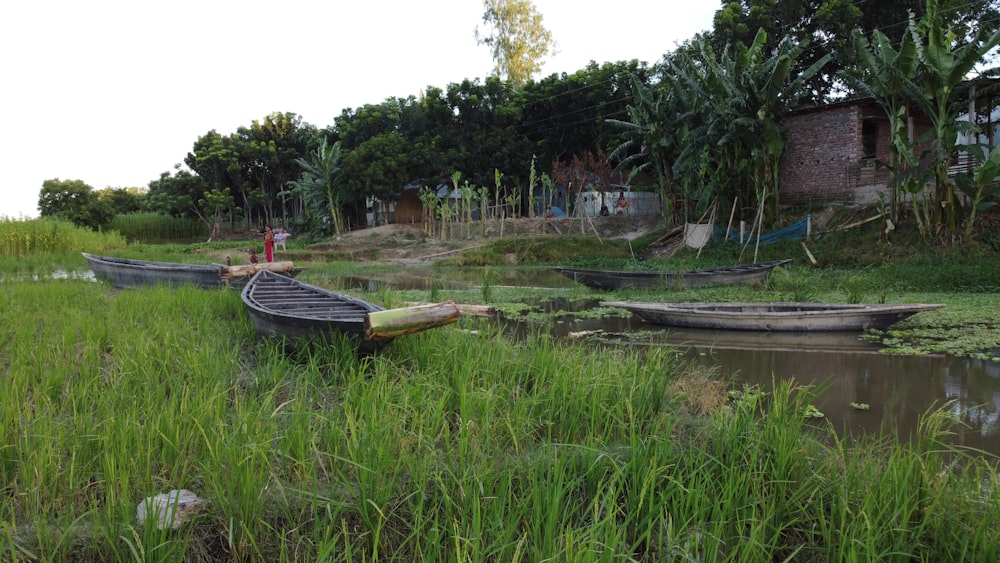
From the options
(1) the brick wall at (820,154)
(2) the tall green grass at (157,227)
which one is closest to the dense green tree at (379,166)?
(2) the tall green grass at (157,227)

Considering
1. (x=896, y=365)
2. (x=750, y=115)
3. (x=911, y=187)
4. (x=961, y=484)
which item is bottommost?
(x=896, y=365)

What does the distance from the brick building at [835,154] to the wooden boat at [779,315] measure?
8.16 meters

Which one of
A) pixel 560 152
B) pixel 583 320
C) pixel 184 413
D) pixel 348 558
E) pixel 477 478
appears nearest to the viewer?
pixel 348 558

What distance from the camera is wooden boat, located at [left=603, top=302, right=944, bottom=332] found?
6.63m

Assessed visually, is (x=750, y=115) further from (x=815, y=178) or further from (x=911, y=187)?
(x=911, y=187)

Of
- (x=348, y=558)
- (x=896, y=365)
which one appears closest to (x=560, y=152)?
(x=896, y=365)

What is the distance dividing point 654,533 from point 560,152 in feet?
77.0

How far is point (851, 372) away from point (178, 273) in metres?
9.65

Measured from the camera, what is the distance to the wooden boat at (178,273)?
9.23m

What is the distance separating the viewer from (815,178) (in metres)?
15.0

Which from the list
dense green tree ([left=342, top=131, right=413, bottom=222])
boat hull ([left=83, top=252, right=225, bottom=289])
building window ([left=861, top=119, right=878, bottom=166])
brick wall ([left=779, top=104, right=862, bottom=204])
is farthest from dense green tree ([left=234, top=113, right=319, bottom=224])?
building window ([left=861, top=119, right=878, bottom=166])

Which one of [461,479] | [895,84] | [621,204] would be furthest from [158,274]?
[621,204]

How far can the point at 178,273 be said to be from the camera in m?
9.93

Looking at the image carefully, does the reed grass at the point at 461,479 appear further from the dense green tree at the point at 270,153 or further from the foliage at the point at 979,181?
the dense green tree at the point at 270,153
